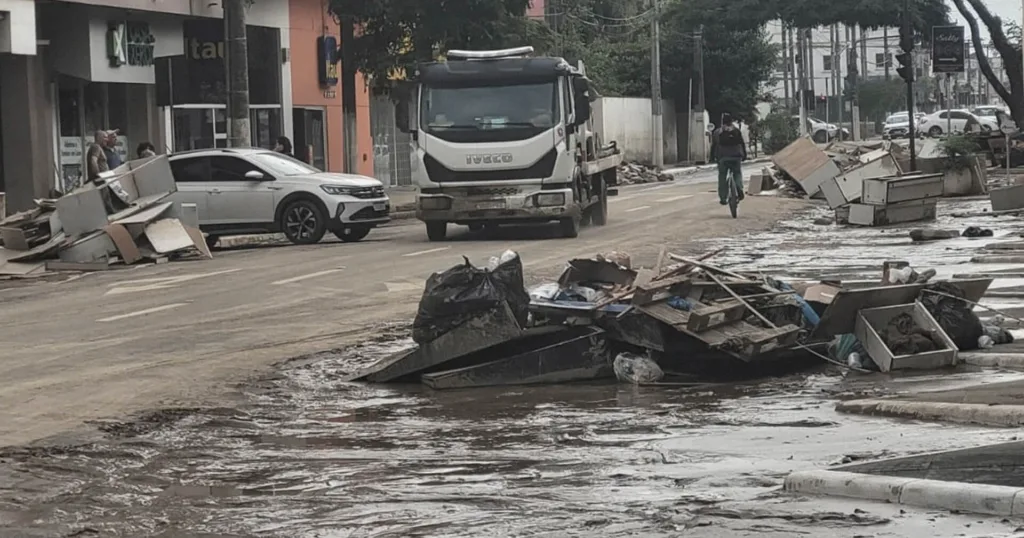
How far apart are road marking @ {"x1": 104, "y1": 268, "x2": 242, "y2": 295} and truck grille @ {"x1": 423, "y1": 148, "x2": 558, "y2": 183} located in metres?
5.07

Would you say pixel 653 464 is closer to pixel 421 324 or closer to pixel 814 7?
pixel 421 324

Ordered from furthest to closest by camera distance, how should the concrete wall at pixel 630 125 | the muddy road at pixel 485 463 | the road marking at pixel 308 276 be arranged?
the concrete wall at pixel 630 125
the road marking at pixel 308 276
the muddy road at pixel 485 463

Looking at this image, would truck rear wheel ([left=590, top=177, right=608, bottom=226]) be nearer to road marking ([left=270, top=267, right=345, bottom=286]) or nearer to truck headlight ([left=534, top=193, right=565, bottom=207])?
truck headlight ([left=534, top=193, right=565, bottom=207])

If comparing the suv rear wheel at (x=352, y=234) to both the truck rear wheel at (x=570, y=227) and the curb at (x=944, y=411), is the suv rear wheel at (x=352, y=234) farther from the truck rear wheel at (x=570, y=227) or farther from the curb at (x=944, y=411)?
the curb at (x=944, y=411)

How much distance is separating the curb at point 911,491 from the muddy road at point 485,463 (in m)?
0.08

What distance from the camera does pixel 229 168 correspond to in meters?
25.2

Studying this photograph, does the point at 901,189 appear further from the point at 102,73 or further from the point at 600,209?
the point at 102,73

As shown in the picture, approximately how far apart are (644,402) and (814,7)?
173 feet

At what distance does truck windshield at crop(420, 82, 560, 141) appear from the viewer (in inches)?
944

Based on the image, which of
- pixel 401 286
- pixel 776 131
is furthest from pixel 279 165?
pixel 776 131

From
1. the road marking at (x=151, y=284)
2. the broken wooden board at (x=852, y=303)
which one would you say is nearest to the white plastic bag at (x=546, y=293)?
the broken wooden board at (x=852, y=303)

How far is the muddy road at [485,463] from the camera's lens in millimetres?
6652

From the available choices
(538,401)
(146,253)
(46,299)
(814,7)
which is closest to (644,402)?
(538,401)

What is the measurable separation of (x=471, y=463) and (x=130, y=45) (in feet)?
88.3
